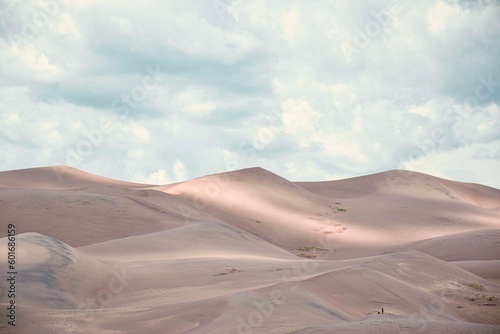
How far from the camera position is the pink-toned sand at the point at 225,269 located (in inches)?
350

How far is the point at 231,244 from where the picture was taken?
1992 cm

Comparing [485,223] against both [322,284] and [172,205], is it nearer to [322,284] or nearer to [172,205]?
[172,205]

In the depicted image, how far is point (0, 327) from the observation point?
8.38m

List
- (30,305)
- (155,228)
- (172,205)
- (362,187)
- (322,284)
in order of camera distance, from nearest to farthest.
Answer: (30,305) < (322,284) < (155,228) < (172,205) < (362,187)

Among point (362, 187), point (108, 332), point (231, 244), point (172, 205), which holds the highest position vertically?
point (362, 187)

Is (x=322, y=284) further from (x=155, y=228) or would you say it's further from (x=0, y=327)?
(x=155, y=228)

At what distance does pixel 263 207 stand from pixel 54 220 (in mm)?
15896

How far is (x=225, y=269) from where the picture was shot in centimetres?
1391

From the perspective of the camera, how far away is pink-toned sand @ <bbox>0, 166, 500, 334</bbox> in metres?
8.88

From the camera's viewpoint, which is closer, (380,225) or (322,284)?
(322,284)

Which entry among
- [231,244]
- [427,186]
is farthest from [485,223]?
[231,244]

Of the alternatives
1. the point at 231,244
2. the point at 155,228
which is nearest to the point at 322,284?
the point at 231,244

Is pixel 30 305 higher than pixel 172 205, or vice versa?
pixel 172 205

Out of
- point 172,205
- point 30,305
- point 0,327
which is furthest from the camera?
point 172,205
